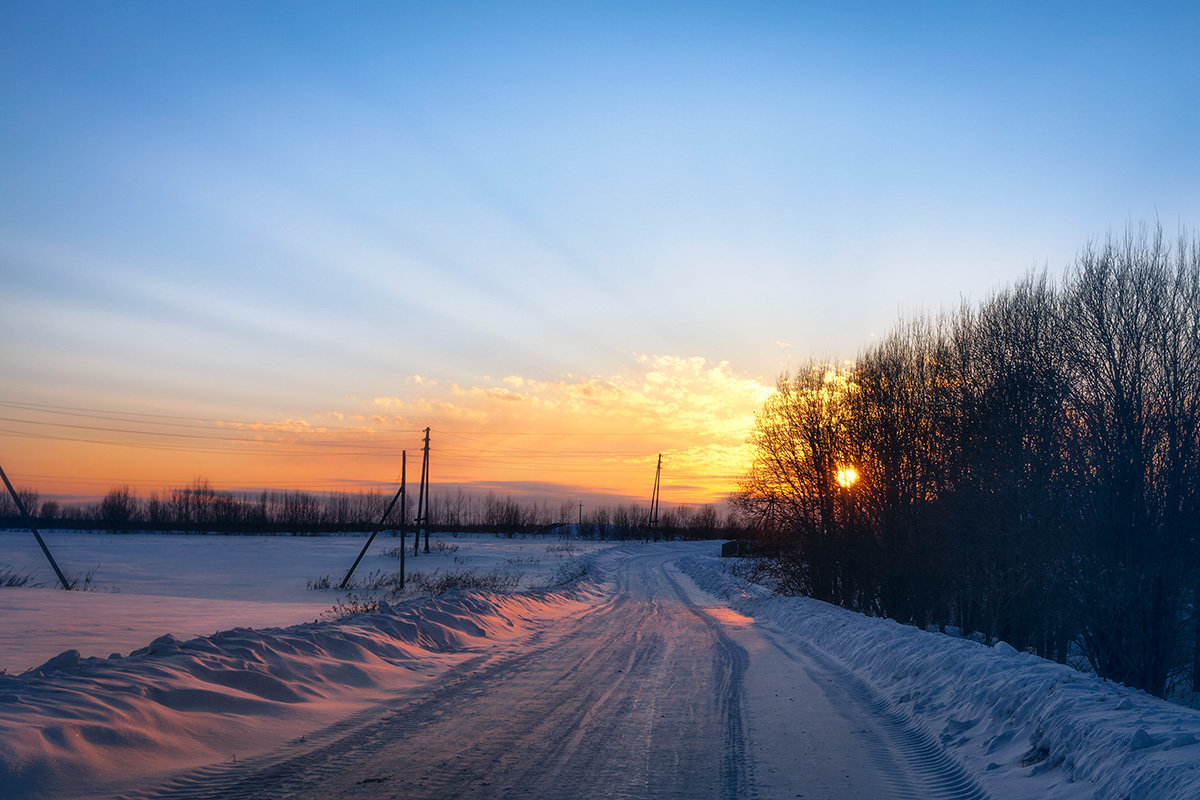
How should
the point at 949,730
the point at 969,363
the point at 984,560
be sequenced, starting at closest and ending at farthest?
1. the point at 949,730
2. the point at 984,560
3. the point at 969,363

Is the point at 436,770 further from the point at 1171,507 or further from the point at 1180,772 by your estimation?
the point at 1171,507

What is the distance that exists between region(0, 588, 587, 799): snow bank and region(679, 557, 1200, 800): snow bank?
6385 mm

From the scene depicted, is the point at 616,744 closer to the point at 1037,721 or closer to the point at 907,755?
the point at 907,755

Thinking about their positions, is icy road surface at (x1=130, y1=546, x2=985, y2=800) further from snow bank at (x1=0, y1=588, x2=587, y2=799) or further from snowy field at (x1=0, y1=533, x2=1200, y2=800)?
snow bank at (x1=0, y1=588, x2=587, y2=799)

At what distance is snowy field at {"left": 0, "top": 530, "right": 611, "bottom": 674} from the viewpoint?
13289 mm

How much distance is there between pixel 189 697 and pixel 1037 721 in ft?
27.7

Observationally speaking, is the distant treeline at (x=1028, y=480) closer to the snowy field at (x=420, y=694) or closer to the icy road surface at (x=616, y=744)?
the snowy field at (x=420, y=694)

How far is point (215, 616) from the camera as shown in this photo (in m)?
17.5

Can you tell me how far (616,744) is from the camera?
6605 millimetres

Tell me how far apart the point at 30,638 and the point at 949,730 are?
46.3 ft

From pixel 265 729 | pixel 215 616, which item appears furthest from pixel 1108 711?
pixel 215 616

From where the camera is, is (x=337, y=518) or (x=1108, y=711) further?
(x=337, y=518)

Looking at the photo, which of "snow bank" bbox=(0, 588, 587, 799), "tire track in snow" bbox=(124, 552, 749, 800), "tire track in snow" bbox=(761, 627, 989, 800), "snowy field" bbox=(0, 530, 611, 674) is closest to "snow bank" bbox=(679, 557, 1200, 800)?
"tire track in snow" bbox=(761, 627, 989, 800)

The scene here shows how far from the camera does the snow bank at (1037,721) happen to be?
5273 mm
